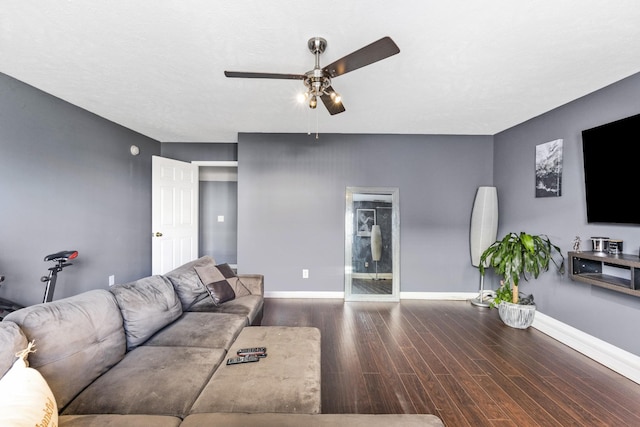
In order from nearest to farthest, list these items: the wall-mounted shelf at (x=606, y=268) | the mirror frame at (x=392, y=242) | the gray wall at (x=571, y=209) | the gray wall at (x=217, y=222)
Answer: the wall-mounted shelf at (x=606, y=268) → the gray wall at (x=571, y=209) → the mirror frame at (x=392, y=242) → the gray wall at (x=217, y=222)

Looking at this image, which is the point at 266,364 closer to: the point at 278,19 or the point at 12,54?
the point at 278,19

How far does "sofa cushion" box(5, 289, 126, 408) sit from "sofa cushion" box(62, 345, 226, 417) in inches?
2.7

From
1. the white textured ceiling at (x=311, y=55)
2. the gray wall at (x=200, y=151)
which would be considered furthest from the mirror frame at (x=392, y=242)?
the gray wall at (x=200, y=151)

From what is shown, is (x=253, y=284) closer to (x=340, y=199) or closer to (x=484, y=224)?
(x=340, y=199)

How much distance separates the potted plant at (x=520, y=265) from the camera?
299 centimetres

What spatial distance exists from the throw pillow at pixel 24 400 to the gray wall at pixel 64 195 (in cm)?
235

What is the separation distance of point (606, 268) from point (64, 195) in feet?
18.4

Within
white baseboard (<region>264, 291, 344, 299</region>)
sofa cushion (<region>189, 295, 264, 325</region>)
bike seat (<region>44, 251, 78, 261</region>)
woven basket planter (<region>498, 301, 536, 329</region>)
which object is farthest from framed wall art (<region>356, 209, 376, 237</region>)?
bike seat (<region>44, 251, 78, 261</region>)

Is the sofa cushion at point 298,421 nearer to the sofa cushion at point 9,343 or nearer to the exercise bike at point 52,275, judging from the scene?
the sofa cushion at point 9,343

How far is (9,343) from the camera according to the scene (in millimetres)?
1082

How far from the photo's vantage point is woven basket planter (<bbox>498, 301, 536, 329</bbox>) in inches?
121

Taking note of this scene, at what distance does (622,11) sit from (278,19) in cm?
207

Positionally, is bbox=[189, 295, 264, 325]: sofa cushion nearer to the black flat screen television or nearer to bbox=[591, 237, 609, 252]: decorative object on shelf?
bbox=[591, 237, 609, 252]: decorative object on shelf

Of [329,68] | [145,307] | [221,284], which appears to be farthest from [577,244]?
[145,307]
